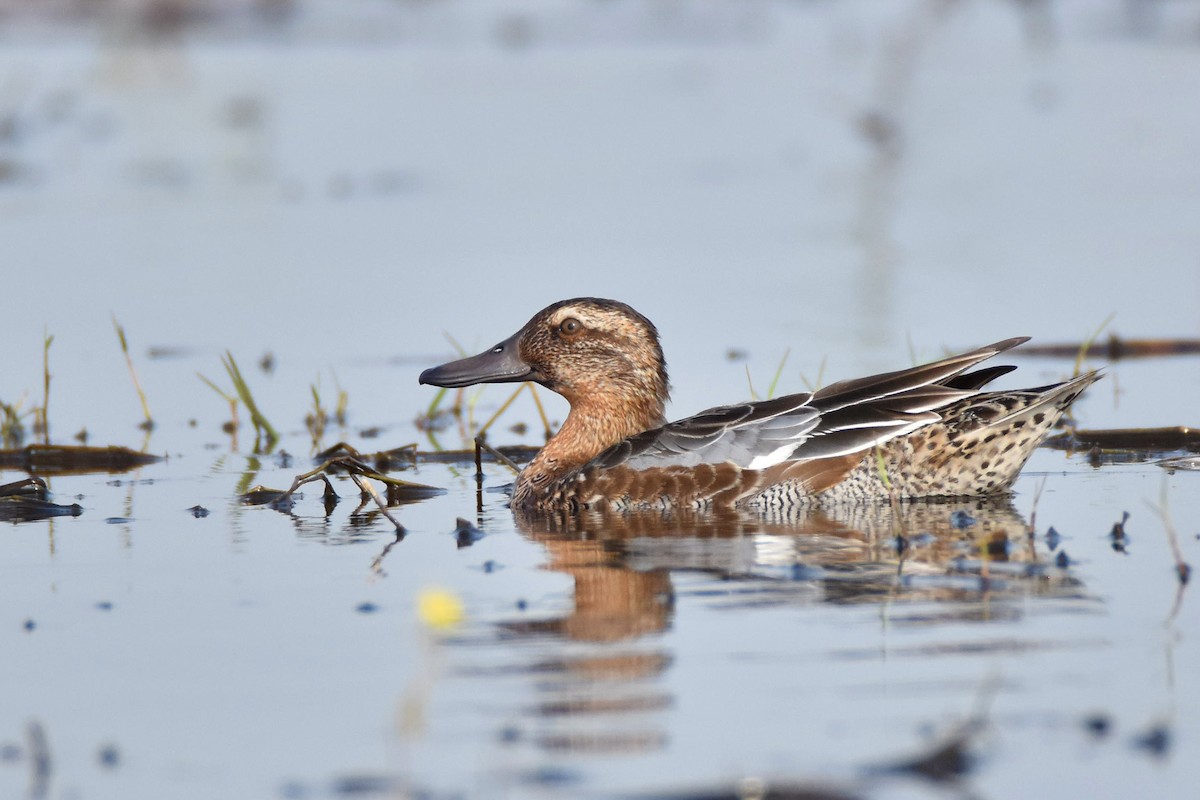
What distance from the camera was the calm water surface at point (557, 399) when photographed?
419cm

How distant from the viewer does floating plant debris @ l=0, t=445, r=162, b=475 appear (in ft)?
27.3

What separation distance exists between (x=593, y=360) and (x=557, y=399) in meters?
1.98

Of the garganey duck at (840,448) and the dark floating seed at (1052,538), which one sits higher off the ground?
the garganey duck at (840,448)

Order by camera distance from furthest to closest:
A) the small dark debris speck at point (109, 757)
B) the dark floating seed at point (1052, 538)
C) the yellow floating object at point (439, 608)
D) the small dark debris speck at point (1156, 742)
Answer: the dark floating seed at point (1052, 538) < the yellow floating object at point (439, 608) < the small dark debris speck at point (109, 757) < the small dark debris speck at point (1156, 742)

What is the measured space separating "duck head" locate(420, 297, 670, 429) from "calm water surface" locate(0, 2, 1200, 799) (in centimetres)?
49

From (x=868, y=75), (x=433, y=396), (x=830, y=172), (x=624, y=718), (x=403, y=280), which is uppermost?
(x=868, y=75)

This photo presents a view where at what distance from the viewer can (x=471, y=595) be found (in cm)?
562

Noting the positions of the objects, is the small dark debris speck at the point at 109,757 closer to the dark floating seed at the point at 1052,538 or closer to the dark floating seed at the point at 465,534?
the dark floating seed at the point at 465,534

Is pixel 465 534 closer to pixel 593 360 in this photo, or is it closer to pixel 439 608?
pixel 593 360

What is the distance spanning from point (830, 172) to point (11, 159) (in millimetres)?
7502

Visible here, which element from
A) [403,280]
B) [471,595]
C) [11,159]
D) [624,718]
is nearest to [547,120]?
[11,159]

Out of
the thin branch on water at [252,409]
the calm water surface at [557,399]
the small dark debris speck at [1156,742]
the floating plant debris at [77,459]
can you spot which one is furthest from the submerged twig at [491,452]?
the small dark debris speck at [1156,742]

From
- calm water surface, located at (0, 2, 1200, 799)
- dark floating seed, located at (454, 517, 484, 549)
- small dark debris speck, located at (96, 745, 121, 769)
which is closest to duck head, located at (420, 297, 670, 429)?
calm water surface, located at (0, 2, 1200, 799)

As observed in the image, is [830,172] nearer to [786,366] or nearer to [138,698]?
[786,366]
